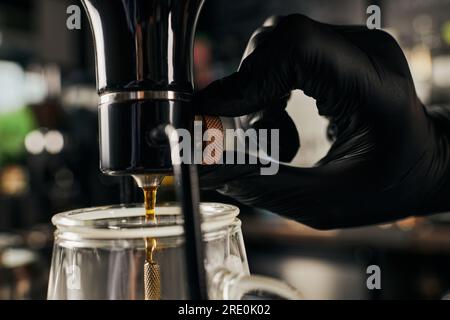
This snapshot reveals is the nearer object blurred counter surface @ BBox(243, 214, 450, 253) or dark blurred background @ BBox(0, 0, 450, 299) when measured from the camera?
blurred counter surface @ BBox(243, 214, 450, 253)

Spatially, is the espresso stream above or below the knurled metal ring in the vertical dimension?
below

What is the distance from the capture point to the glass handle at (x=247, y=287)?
0.95 ft

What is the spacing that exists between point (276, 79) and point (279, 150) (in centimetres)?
10

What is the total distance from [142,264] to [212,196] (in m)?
2.03

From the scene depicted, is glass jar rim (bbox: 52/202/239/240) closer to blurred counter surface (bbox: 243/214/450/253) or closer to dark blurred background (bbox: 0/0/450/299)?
blurred counter surface (bbox: 243/214/450/253)

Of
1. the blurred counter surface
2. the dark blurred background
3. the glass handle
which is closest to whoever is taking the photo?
the glass handle

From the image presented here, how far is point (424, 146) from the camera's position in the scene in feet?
1.72

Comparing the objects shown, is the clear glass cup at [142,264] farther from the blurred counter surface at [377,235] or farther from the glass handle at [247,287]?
the blurred counter surface at [377,235]

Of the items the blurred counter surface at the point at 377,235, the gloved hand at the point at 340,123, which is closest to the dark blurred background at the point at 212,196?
the blurred counter surface at the point at 377,235

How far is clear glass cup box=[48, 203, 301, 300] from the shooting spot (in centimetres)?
30

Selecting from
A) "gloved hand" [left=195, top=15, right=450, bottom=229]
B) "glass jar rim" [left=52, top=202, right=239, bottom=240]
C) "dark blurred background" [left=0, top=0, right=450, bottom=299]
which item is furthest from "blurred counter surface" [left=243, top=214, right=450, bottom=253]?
"glass jar rim" [left=52, top=202, right=239, bottom=240]

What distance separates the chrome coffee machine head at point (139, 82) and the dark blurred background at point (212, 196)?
211 cm

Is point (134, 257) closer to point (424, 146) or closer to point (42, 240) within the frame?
point (424, 146)

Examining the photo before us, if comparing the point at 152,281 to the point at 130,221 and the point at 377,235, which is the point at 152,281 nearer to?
the point at 130,221
